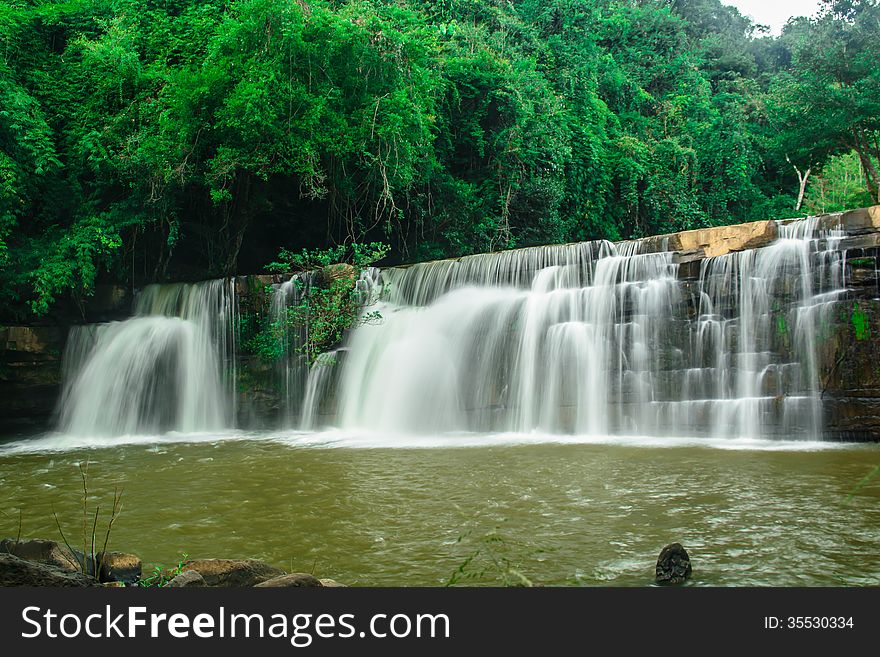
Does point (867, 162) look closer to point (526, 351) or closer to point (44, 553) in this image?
point (526, 351)

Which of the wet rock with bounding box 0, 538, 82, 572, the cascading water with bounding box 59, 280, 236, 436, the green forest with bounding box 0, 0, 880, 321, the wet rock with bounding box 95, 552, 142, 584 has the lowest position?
the wet rock with bounding box 95, 552, 142, 584

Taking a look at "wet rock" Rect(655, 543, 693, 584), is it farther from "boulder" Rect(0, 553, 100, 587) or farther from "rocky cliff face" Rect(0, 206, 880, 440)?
"rocky cliff face" Rect(0, 206, 880, 440)

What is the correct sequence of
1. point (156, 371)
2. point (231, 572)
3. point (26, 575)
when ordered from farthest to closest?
1. point (156, 371)
2. point (231, 572)
3. point (26, 575)

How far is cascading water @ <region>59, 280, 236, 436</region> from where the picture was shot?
526 inches

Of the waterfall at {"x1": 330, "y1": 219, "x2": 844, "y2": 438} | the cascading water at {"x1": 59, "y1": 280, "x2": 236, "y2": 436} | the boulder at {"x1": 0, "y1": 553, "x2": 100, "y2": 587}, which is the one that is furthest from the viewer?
the cascading water at {"x1": 59, "y1": 280, "x2": 236, "y2": 436}

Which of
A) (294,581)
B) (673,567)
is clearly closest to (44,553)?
(294,581)

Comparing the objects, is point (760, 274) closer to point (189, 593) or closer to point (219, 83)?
point (189, 593)

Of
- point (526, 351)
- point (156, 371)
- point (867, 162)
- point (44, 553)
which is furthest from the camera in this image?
point (867, 162)

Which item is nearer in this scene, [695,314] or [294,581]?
[294,581]

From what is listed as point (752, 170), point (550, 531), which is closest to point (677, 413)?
point (550, 531)

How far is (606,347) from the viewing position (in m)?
11.4

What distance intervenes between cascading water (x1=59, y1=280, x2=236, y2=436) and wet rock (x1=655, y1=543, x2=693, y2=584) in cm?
1126

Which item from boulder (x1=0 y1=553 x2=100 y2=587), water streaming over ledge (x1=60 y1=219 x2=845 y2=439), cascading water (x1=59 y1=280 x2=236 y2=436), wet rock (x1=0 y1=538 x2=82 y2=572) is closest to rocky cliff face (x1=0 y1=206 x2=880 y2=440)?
water streaming over ledge (x1=60 y1=219 x2=845 y2=439)

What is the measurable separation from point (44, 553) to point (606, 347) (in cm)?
904
